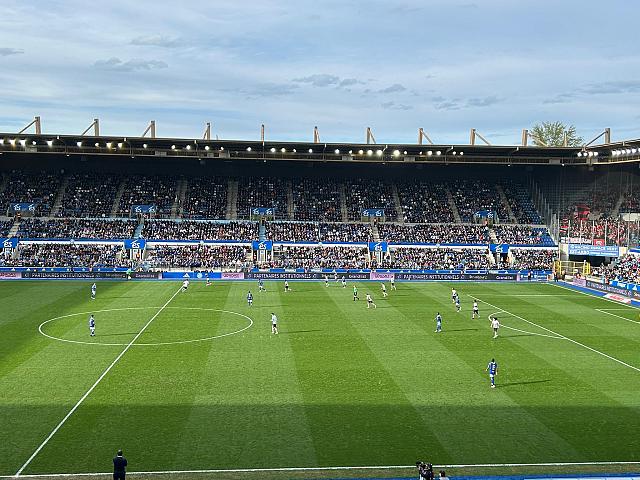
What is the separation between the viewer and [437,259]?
64688 mm

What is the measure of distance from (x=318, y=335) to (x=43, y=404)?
14802 millimetres

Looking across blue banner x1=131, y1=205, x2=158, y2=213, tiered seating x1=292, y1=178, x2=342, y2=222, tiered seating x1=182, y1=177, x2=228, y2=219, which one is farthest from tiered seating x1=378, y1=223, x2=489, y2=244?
blue banner x1=131, y1=205, x2=158, y2=213

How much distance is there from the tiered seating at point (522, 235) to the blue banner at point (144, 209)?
131ft

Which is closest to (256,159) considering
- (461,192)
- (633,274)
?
(461,192)

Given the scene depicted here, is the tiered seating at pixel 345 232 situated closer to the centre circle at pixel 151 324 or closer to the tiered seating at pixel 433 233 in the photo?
the tiered seating at pixel 433 233

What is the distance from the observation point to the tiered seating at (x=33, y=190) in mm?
68375

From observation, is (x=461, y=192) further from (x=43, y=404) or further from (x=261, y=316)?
(x=43, y=404)

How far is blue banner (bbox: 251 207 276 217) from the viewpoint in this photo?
7088cm

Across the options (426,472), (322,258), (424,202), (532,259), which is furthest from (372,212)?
(426,472)

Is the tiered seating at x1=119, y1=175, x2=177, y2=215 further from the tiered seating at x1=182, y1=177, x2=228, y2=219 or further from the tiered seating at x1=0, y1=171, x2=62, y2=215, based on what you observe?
the tiered seating at x1=0, y1=171, x2=62, y2=215

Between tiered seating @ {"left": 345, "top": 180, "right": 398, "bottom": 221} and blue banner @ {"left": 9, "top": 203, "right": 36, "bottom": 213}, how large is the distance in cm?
3651

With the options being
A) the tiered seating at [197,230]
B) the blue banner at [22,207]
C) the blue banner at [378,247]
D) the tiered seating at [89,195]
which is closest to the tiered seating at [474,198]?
the blue banner at [378,247]

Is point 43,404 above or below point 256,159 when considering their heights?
below

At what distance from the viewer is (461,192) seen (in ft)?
251
